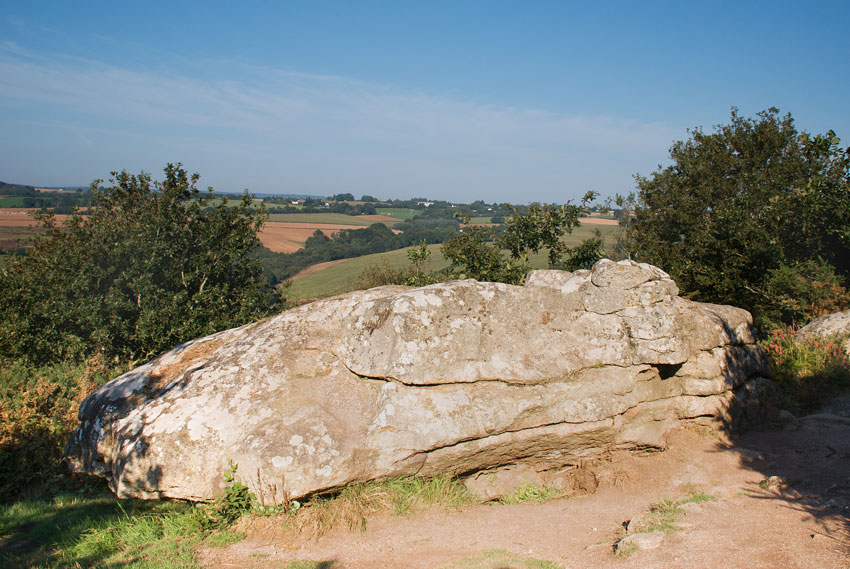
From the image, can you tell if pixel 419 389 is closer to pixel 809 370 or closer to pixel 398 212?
pixel 809 370

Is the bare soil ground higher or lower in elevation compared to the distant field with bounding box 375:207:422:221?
lower

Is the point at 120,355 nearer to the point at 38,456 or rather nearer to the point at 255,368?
the point at 38,456

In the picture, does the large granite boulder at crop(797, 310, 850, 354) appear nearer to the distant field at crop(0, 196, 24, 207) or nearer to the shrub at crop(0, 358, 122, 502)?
the shrub at crop(0, 358, 122, 502)

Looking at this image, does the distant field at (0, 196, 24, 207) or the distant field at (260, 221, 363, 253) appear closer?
the distant field at (260, 221, 363, 253)

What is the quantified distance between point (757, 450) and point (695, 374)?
1560mm

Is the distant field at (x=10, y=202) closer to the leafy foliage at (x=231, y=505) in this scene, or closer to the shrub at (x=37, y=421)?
the shrub at (x=37, y=421)

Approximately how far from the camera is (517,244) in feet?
54.6

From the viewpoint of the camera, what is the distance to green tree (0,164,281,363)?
629 inches

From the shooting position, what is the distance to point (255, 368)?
8883mm

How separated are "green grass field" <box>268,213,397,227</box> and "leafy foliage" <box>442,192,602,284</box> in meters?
66.8

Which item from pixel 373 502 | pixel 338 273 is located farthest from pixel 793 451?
pixel 338 273

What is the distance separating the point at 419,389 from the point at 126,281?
41.2 feet

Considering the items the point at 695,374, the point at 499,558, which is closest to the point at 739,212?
the point at 695,374

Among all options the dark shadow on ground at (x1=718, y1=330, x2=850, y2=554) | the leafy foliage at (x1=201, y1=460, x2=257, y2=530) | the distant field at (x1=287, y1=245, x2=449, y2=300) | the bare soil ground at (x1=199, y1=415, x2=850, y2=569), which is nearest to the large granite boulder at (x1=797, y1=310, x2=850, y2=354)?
the dark shadow on ground at (x1=718, y1=330, x2=850, y2=554)
